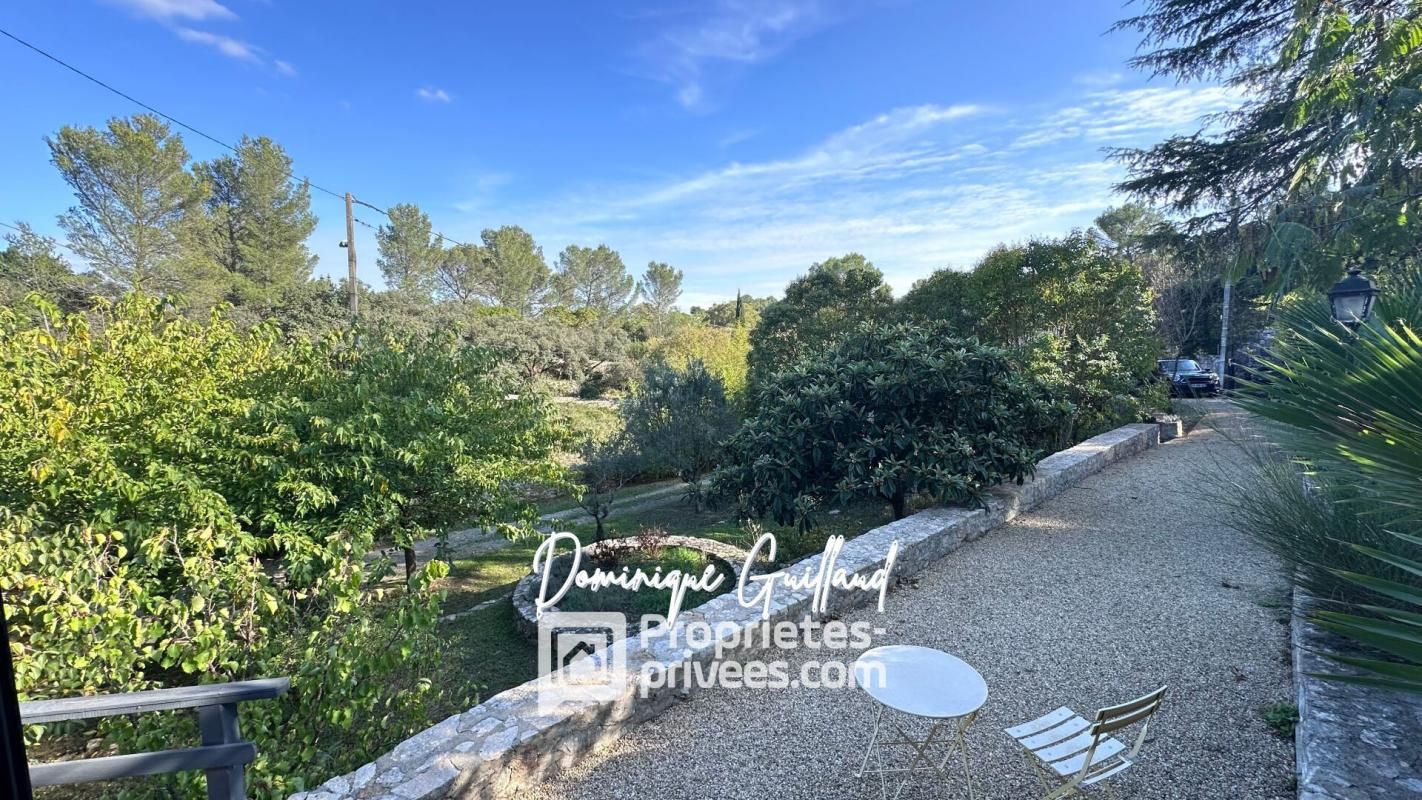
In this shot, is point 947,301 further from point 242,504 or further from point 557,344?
point 557,344

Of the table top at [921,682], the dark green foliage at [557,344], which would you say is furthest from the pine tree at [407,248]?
the table top at [921,682]

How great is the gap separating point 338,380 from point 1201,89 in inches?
740

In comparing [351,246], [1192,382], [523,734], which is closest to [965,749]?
[523,734]

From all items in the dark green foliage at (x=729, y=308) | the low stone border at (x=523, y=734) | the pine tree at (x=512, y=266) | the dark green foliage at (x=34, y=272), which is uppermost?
the pine tree at (x=512, y=266)

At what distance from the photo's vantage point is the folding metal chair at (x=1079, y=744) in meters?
2.35

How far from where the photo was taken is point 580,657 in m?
3.90

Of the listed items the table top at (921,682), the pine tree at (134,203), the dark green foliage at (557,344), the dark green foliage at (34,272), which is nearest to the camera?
the table top at (921,682)

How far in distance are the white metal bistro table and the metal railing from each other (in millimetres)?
2367

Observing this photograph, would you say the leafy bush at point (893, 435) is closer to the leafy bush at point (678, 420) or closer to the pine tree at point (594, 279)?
the leafy bush at point (678, 420)

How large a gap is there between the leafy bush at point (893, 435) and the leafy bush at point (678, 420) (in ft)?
12.8

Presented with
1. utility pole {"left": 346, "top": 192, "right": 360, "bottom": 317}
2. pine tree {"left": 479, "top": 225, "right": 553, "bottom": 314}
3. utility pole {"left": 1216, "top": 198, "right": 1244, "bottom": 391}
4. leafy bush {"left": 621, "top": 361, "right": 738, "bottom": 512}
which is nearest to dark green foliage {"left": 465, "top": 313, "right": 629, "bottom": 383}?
pine tree {"left": 479, "top": 225, "right": 553, "bottom": 314}

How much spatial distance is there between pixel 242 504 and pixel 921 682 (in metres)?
4.69

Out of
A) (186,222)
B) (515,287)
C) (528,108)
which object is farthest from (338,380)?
(515,287)

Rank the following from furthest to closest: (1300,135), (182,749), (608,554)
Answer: (1300,135) < (608,554) < (182,749)
